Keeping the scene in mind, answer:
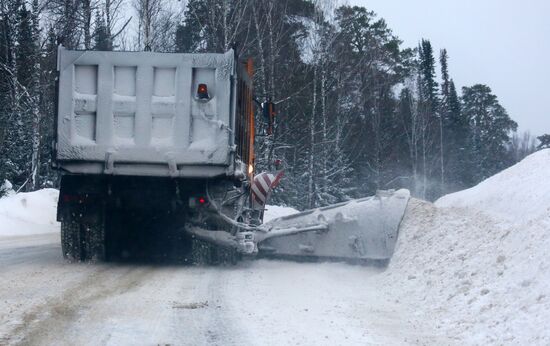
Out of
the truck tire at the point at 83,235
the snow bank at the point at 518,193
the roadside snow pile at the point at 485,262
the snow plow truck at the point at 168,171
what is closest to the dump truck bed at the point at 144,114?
the snow plow truck at the point at 168,171

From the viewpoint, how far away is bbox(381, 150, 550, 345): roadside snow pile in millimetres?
6309

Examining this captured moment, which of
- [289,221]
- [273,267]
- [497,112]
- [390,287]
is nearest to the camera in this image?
[390,287]

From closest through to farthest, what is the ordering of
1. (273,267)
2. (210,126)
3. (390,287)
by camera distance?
(390,287) < (210,126) < (273,267)

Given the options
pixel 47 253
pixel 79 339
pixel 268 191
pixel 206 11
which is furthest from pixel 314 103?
pixel 79 339

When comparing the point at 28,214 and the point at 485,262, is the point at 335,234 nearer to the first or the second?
the point at 485,262

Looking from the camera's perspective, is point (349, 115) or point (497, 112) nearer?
point (349, 115)

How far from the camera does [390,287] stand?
9.47 metres

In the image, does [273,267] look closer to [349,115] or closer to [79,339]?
[79,339]

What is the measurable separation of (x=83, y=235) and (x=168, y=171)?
75.8 inches

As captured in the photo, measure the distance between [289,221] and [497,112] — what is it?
5502 cm

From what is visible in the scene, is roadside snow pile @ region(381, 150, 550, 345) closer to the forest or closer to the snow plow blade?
the snow plow blade

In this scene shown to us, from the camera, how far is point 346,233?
11.9m

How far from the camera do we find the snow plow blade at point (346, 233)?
37.9 ft

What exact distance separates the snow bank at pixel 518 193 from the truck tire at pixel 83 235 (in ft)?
17.6
